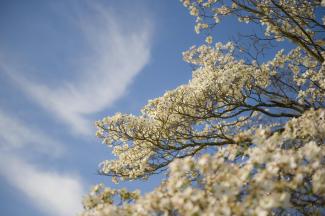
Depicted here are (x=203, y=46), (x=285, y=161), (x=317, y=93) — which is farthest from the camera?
(x=203, y=46)

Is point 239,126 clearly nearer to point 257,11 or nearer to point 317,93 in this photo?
point 317,93

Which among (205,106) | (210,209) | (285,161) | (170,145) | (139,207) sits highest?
(205,106)

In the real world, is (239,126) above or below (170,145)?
above

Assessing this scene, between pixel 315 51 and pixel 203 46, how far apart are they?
389 cm

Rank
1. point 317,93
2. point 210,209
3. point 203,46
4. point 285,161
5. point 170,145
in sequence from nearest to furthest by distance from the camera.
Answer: point 210,209, point 285,161, point 170,145, point 317,93, point 203,46

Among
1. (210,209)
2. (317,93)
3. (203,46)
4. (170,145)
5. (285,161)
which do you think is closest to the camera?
(210,209)

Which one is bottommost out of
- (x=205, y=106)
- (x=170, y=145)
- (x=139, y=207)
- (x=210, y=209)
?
(x=210, y=209)

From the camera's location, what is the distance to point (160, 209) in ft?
13.0

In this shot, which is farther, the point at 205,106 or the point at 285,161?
the point at 205,106

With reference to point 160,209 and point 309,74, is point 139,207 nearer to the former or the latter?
point 160,209

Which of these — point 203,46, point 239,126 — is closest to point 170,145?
point 239,126

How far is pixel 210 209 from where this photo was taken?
3570 millimetres

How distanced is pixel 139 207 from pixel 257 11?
8.56 metres

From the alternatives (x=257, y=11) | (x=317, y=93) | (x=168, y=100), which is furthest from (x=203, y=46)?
(x=317, y=93)
